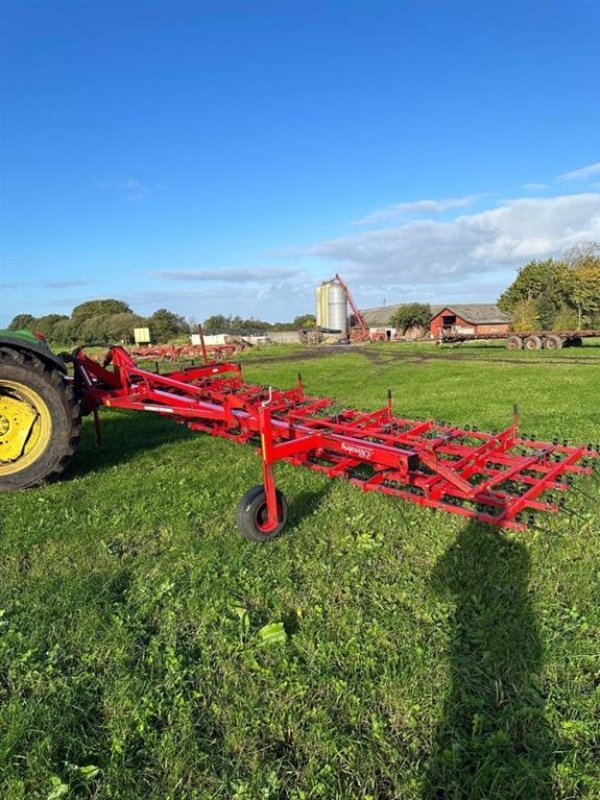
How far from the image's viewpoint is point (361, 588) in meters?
3.67

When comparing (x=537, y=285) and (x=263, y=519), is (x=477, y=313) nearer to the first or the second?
(x=537, y=285)

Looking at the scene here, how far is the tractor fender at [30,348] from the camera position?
6.02 m

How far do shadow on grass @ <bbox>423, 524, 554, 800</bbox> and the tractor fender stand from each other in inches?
193

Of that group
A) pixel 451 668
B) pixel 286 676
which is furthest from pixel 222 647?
pixel 451 668

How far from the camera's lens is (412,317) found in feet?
249

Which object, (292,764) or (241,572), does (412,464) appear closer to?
(241,572)

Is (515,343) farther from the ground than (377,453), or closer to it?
farther from the ground

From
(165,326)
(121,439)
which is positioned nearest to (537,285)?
(165,326)

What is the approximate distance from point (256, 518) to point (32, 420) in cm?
332

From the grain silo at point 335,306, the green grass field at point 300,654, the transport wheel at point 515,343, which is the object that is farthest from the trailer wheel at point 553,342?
the grain silo at point 335,306

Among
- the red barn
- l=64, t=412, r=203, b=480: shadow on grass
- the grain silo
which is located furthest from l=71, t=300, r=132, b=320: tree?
l=64, t=412, r=203, b=480: shadow on grass

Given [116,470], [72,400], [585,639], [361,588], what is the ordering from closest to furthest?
[585,639]
[361,588]
[72,400]
[116,470]

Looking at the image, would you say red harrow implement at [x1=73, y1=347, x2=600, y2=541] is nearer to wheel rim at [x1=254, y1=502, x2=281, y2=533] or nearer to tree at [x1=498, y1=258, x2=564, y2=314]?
wheel rim at [x1=254, y1=502, x2=281, y2=533]

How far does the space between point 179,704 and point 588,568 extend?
297cm
